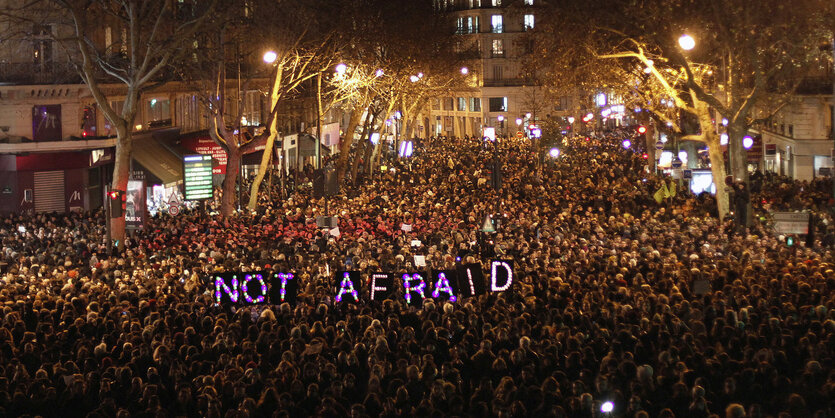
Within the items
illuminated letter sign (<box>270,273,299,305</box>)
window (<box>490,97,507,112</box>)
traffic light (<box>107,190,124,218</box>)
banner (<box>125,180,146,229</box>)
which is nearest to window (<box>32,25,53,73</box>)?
banner (<box>125,180,146,229</box>)

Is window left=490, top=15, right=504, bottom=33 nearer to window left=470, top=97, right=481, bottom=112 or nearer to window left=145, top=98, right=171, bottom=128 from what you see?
window left=470, top=97, right=481, bottom=112

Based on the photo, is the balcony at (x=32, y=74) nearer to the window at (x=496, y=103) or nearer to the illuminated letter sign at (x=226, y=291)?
the illuminated letter sign at (x=226, y=291)

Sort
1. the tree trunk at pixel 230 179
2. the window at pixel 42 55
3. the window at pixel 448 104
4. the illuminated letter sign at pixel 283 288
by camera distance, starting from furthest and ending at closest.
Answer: the window at pixel 448 104 → the window at pixel 42 55 → the tree trunk at pixel 230 179 → the illuminated letter sign at pixel 283 288

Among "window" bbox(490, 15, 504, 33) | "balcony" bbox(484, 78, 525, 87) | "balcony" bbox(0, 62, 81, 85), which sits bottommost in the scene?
"balcony" bbox(0, 62, 81, 85)

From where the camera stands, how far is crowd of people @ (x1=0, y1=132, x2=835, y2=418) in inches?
489

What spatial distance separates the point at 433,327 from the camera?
15.5 metres

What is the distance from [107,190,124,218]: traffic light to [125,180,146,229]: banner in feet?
3.28

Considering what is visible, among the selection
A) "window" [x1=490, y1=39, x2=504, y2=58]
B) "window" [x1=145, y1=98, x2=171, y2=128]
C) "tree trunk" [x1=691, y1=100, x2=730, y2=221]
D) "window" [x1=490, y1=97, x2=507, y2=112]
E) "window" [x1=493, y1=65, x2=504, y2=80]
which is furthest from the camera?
"window" [x1=490, y1=97, x2=507, y2=112]

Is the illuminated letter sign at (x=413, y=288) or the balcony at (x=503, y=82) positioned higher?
the balcony at (x=503, y=82)

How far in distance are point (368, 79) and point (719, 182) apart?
18.7m

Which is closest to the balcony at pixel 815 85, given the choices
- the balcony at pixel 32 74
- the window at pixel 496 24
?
the balcony at pixel 32 74

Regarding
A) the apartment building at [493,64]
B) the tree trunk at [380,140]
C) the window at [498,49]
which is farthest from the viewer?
the window at [498,49]

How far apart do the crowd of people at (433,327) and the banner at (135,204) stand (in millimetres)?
619

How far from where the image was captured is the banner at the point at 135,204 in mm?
29156
